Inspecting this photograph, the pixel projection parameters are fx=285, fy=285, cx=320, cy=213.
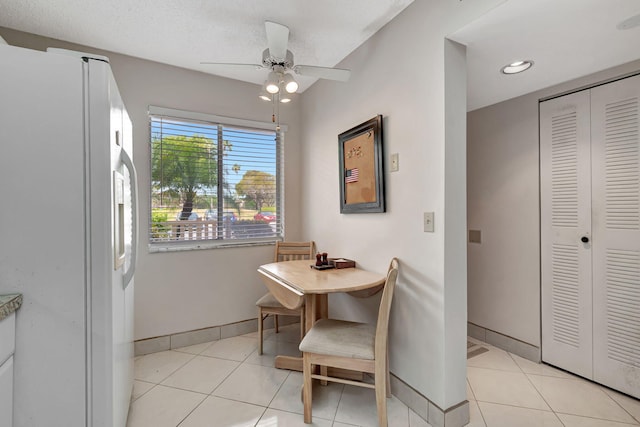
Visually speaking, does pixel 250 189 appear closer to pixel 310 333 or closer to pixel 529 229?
pixel 310 333

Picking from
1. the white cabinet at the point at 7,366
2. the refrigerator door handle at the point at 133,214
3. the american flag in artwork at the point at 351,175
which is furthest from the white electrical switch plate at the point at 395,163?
the white cabinet at the point at 7,366

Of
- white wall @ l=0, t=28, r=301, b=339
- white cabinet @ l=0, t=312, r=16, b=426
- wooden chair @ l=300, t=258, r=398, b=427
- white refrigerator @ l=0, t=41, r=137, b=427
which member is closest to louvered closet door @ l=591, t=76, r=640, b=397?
wooden chair @ l=300, t=258, r=398, b=427

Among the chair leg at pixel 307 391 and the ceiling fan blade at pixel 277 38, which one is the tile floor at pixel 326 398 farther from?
the ceiling fan blade at pixel 277 38

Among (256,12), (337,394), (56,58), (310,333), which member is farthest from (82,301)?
(256,12)

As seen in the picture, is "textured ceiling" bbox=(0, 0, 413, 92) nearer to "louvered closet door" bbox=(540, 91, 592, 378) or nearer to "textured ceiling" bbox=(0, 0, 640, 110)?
"textured ceiling" bbox=(0, 0, 640, 110)

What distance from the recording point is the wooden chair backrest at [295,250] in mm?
2867

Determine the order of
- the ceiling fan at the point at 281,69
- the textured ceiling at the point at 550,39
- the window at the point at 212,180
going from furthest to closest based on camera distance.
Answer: the window at the point at 212,180 < the ceiling fan at the point at 281,69 < the textured ceiling at the point at 550,39

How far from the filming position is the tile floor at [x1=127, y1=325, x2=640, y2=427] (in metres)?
1.63

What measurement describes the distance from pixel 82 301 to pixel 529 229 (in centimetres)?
287

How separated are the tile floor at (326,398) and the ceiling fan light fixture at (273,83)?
201cm

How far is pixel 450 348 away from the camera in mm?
1554

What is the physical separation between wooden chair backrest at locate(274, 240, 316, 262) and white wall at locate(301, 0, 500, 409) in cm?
75

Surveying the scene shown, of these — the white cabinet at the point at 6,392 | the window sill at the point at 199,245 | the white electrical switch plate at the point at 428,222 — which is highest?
the white electrical switch plate at the point at 428,222

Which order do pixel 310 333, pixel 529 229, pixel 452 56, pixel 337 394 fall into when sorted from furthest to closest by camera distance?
pixel 529 229
pixel 337 394
pixel 310 333
pixel 452 56
